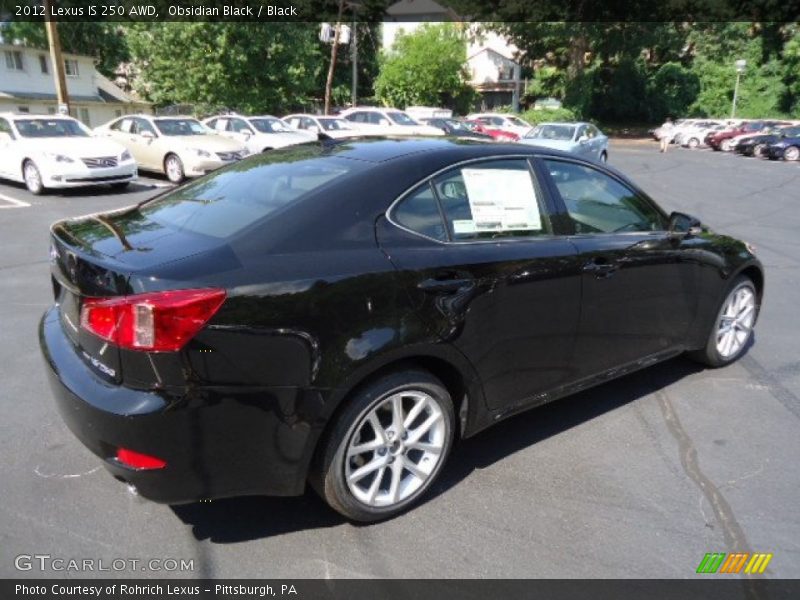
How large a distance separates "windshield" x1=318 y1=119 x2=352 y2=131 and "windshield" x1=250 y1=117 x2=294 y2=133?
2.92 meters

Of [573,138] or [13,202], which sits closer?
[13,202]

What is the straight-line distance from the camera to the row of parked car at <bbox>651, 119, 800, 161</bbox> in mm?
27859

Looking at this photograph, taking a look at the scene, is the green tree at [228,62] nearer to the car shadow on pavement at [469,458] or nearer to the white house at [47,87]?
the white house at [47,87]

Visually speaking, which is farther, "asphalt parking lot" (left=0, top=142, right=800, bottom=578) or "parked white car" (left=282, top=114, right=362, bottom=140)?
"parked white car" (left=282, top=114, right=362, bottom=140)

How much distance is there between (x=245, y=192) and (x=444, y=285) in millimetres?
1084

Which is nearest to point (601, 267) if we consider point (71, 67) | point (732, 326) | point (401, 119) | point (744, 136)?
point (732, 326)

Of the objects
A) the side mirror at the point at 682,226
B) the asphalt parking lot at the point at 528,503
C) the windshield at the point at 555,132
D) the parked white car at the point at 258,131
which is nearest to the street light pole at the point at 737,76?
the windshield at the point at 555,132

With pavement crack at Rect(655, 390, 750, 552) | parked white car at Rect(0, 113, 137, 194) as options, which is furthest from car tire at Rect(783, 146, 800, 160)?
pavement crack at Rect(655, 390, 750, 552)

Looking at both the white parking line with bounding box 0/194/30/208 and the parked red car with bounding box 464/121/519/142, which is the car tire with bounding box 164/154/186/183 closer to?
the white parking line with bounding box 0/194/30/208

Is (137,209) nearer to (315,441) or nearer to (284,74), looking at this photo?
(315,441)

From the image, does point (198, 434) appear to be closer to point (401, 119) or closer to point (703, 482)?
point (703, 482)

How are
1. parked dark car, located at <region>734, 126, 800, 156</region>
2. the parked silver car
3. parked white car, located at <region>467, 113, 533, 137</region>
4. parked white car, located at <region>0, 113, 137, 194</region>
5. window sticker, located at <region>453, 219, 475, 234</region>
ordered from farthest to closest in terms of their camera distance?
parked dark car, located at <region>734, 126, 800, 156</region> → parked white car, located at <region>467, 113, 533, 137</region> → the parked silver car → parked white car, located at <region>0, 113, 137, 194</region> → window sticker, located at <region>453, 219, 475, 234</region>

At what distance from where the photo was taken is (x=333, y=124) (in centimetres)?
2202

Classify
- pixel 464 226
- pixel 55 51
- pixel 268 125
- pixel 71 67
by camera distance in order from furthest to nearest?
1. pixel 71 67
2. pixel 268 125
3. pixel 55 51
4. pixel 464 226
